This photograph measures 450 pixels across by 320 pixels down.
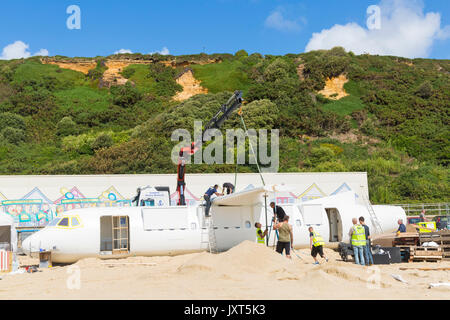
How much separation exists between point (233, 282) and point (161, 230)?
6.93m

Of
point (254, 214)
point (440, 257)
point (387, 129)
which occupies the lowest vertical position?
point (440, 257)

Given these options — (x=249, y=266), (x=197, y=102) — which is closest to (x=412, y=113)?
(x=197, y=102)

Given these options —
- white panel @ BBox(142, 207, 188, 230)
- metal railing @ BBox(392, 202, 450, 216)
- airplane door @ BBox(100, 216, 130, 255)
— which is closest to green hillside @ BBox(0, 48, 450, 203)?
metal railing @ BBox(392, 202, 450, 216)

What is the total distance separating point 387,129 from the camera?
5588 cm

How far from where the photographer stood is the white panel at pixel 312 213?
18.7m

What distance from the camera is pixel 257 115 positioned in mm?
53000

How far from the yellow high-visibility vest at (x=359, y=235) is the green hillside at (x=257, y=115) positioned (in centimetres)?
2489

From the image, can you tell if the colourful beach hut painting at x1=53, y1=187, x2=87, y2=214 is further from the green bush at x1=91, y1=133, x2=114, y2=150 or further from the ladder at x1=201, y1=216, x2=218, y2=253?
the green bush at x1=91, y1=133, x2=114, y2=150

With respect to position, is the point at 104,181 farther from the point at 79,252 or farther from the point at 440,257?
the point at 440,257

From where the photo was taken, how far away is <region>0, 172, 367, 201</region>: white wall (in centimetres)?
3066

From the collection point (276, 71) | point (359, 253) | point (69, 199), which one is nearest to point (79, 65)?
point (276, 71)

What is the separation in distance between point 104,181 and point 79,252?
16.6 m

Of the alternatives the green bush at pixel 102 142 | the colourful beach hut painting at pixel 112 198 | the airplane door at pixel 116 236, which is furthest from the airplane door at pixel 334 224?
the green bush at pixel 102 142

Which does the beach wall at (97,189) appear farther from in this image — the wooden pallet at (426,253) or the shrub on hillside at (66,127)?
the shrub on hillside at (66,127)
